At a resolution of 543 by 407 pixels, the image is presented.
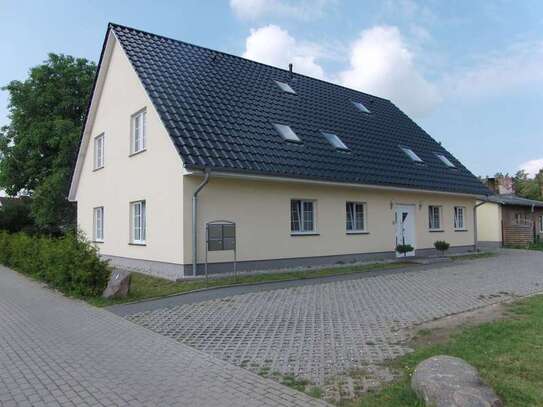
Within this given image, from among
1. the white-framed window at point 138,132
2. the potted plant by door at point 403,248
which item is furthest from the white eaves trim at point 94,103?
the potted plant by door at point 403,248

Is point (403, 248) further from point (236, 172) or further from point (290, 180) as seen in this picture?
point (236, 172)

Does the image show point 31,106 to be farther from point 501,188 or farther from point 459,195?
point 501,188

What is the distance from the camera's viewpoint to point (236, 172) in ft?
41.1

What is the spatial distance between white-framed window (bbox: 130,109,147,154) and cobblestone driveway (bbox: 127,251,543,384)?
296 inches

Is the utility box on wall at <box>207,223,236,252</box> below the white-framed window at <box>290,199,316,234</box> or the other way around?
below

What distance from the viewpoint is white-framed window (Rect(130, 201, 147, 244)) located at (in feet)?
49.1

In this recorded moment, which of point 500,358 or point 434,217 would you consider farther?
point 434,217

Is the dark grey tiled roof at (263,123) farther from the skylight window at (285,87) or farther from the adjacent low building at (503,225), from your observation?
the adjacent low building at (503,225)

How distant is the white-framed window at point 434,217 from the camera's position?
20.1 m

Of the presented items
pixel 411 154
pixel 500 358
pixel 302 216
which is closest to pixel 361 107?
pixel 411 154

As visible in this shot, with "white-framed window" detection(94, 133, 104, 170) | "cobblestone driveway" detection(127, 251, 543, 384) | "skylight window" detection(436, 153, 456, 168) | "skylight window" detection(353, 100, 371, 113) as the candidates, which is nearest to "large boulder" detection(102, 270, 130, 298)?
"cobblestone driveway" detection(127, 251, 543, 384)

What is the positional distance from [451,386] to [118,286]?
7742 millimetres

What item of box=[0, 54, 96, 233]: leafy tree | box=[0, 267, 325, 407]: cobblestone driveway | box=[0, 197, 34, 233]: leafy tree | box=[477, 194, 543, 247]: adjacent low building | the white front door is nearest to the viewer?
box=[0, 267, 325, 407]: cobblestone driveway

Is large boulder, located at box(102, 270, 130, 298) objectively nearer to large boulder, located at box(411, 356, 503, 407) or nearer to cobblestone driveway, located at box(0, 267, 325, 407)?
cobblestone driveway, located at box(0, 267, 325, 407)
